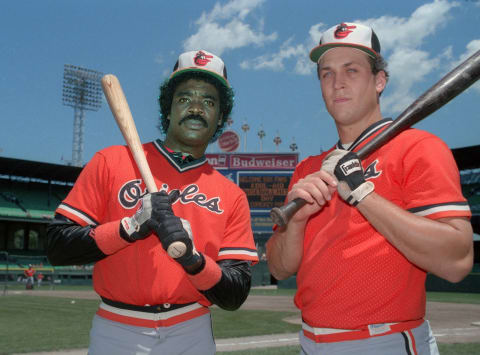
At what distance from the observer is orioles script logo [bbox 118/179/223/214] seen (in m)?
2.70

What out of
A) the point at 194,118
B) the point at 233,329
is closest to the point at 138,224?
the point at 194,118

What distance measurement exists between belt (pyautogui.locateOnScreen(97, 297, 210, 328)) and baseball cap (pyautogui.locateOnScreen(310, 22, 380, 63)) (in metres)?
1.57

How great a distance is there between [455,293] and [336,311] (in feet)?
73.9

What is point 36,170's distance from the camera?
37.8 metres

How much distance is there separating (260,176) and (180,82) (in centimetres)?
2833

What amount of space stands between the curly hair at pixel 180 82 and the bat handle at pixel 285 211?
1.19m

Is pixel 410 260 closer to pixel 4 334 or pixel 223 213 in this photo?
pixel 223 213

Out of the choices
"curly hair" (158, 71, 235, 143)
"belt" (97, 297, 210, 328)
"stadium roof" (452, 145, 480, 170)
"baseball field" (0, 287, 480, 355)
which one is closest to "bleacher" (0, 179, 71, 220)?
"baseball field" (0, 287, 480, 355)

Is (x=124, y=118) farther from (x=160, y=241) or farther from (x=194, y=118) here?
(x=160, y=241)

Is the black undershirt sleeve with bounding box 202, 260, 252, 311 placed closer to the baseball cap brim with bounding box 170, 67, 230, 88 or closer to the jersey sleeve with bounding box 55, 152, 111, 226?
the jersey sleeve with bounding box 55, 152, 111, 226

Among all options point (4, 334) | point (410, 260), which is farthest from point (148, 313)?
point (4, 334)

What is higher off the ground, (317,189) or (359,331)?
(317,189)

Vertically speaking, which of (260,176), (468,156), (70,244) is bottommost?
(70,244)

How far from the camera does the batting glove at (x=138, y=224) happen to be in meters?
2.31
